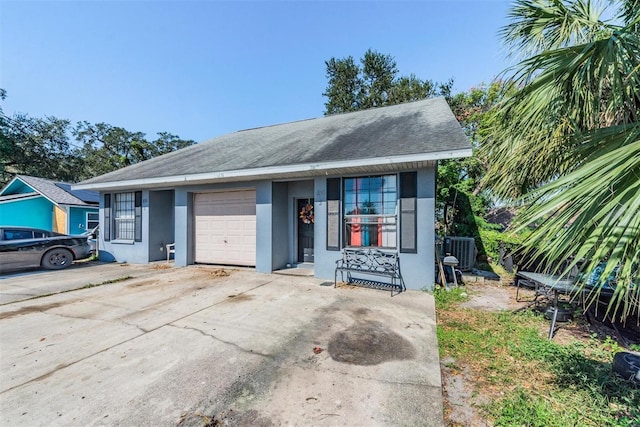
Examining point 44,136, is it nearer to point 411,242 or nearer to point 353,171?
point 353,171

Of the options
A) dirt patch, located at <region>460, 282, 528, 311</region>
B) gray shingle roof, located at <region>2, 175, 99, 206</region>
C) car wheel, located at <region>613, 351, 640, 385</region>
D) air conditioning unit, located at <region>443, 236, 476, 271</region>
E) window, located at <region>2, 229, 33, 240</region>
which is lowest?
dirt patch, located at <region>460, 282, 528, 311</region>

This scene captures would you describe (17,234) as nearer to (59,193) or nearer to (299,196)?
(59,193)

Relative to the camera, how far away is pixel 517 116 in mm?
2902

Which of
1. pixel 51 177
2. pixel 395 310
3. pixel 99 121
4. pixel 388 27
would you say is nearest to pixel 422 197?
pixel 395 310

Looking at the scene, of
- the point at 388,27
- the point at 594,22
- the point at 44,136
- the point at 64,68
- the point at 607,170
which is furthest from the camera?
the point at 44,136

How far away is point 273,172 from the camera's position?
684cm

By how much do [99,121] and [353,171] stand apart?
3679 centimetres

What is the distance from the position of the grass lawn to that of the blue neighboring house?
1780cm

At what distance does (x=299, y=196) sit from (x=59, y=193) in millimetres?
14697

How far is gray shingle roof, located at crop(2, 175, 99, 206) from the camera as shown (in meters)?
13.3

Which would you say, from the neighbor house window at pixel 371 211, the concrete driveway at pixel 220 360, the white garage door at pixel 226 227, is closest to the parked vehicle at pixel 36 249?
the concrete driveway at pixel 220 360

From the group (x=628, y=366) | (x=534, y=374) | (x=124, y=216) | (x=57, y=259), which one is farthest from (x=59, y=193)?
(x=628, y=366)

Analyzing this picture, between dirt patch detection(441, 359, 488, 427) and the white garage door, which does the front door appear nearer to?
the white garage door

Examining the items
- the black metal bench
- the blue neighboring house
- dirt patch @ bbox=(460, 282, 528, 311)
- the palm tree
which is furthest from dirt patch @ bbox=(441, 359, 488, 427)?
the blue neighboring house
